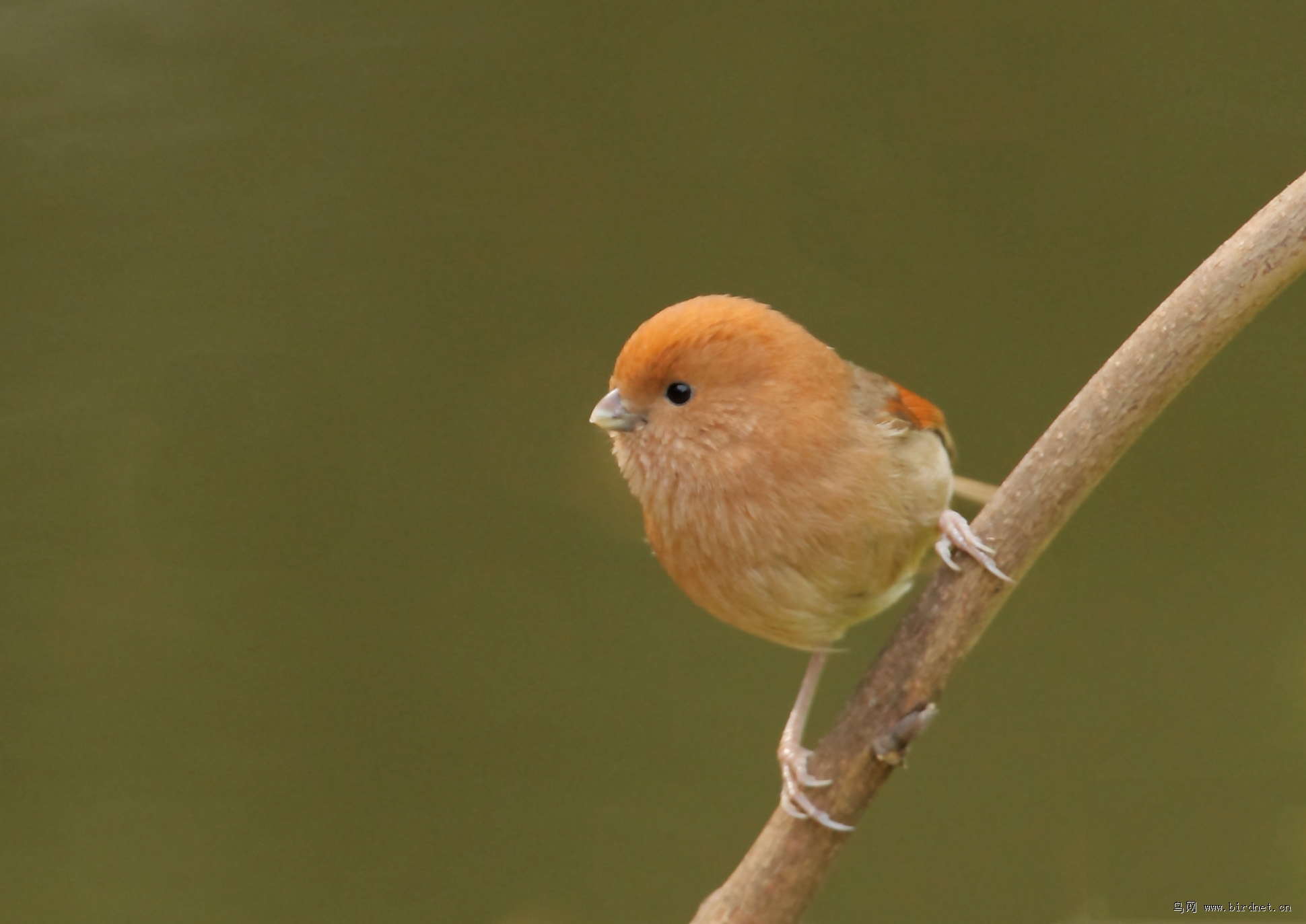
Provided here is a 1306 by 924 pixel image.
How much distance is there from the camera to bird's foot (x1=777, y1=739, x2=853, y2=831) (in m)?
1.25

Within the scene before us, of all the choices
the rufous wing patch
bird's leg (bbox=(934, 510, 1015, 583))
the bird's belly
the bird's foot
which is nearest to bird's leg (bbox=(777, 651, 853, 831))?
the bird's foot

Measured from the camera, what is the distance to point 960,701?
215cm

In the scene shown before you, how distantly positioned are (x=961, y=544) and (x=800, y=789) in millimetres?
332

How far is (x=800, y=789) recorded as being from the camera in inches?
50.1

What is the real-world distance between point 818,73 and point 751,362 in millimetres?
911

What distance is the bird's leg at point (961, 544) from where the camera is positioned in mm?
1205

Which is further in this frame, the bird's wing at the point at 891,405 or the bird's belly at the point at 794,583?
the bird's wing at the point at 891,405

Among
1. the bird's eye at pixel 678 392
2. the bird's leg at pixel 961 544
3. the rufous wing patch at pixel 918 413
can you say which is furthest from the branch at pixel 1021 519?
the bird's eye at pixel 678 392

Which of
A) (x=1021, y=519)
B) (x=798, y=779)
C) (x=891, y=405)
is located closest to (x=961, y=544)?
(x=1021, y=519)

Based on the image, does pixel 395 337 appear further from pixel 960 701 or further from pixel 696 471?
pixel 960 701

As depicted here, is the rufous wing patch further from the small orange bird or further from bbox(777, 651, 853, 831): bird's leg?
bbox(777, 651, 853, 831): bird's leg

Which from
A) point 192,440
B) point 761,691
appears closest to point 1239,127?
point 761,691

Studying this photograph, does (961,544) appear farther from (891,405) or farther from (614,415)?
(614,415)

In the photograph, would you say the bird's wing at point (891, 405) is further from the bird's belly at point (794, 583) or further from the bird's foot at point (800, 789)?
the bird's foot at point (800, 789)
